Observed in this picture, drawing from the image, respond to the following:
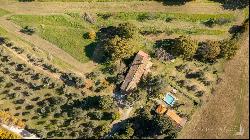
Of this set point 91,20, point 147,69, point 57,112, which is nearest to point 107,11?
point 91,20

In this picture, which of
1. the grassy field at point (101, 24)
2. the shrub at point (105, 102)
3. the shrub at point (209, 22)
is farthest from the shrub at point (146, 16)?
the shrub at point (105, 102)

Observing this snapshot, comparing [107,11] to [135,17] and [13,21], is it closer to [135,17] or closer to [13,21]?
[135,17]

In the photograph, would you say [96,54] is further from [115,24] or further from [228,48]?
[228,48]

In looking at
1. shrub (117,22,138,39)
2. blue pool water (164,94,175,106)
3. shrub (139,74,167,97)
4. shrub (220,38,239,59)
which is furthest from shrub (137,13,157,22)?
blue pool water (164,94,175,106)

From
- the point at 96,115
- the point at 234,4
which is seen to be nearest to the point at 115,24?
the point at 96,115

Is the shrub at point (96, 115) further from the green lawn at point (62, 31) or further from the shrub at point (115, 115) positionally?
the green lawn at point (62, 31)

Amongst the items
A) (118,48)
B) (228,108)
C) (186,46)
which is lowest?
(228,108)
